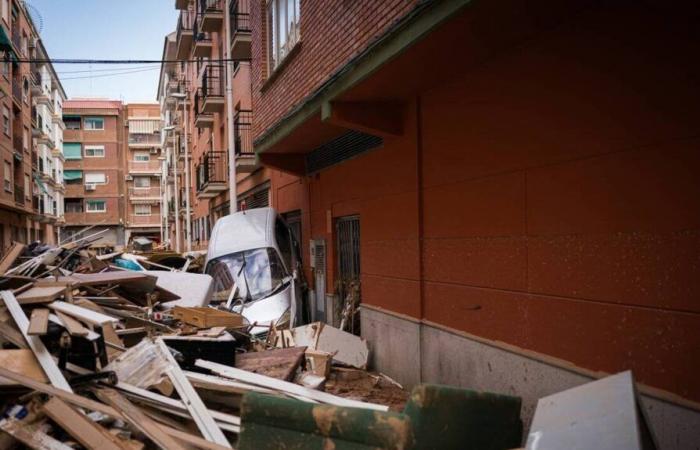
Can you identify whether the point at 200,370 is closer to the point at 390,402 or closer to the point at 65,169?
the point at 390,402

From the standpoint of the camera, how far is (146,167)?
70.1 m

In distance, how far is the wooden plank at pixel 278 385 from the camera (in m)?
5.31

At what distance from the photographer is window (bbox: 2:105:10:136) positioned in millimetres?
32719

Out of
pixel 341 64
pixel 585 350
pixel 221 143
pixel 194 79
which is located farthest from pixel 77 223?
pixel 585 350

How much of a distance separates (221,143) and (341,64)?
1925 cm

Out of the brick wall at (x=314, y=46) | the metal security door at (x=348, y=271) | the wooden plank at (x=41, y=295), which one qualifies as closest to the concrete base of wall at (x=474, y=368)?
the metal security door at (x=348, y=271)

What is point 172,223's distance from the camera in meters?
58.7

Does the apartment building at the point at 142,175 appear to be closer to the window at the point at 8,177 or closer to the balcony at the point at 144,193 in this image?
the balcony at the point at 144,193

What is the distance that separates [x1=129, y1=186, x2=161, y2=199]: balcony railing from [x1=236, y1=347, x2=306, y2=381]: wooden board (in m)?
66.3

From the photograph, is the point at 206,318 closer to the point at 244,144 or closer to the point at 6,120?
the point at 244,144

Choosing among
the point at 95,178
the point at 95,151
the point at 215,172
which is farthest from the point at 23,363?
the point at 95,151

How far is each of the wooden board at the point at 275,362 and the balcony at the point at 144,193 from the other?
66.2 meters

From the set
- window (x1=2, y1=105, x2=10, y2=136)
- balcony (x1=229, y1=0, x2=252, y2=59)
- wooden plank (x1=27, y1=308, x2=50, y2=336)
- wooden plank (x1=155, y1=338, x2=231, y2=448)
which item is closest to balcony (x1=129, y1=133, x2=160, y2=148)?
window (x1=2, y1=105, x2=10, y2=136)

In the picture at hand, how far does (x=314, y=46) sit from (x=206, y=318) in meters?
4.44
